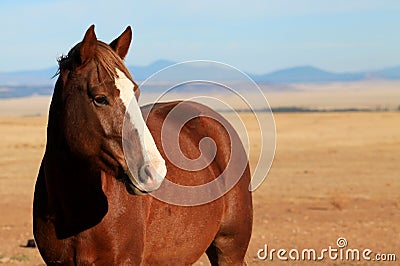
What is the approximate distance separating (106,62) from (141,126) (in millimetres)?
459

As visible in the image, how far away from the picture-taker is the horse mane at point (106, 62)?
4.63m

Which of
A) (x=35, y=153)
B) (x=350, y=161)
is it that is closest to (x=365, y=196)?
(x=350, y=161)

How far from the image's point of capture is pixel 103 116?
460cm

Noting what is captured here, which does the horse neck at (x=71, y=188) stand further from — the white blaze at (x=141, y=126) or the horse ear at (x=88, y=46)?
the white blaze at (x=141, y=126)

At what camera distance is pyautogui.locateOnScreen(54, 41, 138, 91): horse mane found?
463 centimetres

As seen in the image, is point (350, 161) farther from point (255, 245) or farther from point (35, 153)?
point (255, 245)

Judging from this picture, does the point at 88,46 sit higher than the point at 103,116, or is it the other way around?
the point at 88,46

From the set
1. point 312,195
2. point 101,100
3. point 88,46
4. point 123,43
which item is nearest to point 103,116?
point 101,100

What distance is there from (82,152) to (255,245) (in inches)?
291

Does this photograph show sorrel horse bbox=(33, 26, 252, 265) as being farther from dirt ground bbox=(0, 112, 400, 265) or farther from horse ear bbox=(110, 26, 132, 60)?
dirt ground bbox=(0, 112, 400, 265)
